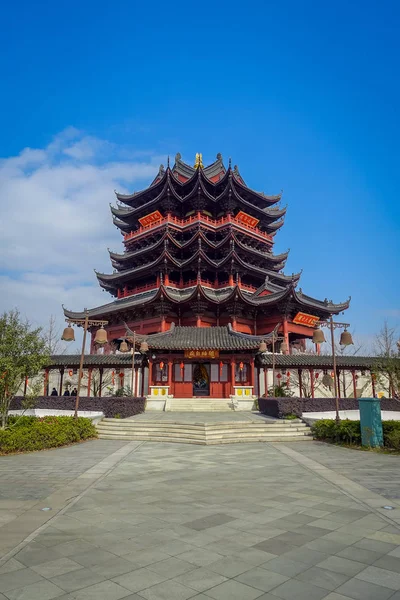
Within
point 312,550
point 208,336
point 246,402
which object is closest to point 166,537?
point 312,550

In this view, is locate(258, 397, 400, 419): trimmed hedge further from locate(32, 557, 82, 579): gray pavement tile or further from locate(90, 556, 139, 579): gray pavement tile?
locate(32, 557, 82, 579): gray pavement tile

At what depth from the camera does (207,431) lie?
51.4ft

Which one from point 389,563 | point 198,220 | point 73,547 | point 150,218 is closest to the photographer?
point 389,563

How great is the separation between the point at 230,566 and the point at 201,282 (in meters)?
31.1

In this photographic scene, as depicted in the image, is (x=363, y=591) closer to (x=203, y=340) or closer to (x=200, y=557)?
(x=200, y=557)

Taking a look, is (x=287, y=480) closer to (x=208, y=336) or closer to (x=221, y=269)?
(x=208, y=336)

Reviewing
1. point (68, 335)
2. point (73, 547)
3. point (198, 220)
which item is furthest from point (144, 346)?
point (73, 547)

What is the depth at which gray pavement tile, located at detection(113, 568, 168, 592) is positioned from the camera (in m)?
3.73

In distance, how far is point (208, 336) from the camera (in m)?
27.3

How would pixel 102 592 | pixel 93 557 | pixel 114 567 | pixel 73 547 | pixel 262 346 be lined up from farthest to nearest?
pixel 262 346, pixel 73 547, pixel 93 557, pixel 114 567, pixel 102 592

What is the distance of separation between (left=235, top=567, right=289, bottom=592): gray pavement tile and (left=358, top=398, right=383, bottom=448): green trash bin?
10.7 metres

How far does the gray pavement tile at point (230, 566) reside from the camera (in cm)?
405

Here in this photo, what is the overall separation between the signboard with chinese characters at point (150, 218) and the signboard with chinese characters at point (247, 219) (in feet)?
26.9

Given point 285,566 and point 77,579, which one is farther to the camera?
point 285,566
